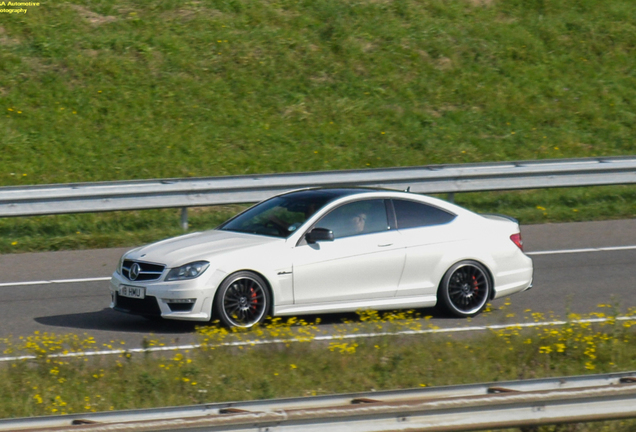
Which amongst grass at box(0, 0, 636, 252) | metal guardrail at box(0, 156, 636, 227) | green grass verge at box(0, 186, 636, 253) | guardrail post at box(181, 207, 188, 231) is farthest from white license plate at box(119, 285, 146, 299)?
grass at box(0, 0, 636, 252)

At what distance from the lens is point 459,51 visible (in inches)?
869

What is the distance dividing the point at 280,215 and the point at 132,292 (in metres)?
1.74

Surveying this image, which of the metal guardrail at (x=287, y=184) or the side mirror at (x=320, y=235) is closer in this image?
the side mirror at (x=320, y=235)

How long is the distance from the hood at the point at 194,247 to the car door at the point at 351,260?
44 cm

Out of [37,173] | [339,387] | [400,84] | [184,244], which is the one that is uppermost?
[400,84]

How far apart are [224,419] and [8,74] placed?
1654 centimetres

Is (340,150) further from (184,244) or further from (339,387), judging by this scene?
(339,387)

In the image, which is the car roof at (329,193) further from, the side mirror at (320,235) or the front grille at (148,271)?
the front grille at (148,271)

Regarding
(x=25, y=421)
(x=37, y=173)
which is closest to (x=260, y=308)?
(x=25, y=421)

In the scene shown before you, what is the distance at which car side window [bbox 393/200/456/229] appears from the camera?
9773mm

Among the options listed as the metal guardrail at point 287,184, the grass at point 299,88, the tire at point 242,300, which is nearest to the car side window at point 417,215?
the tire at point 242,300

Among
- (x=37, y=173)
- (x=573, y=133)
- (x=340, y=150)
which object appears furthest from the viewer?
(x=573, y=133)

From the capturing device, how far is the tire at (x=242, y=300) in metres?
8.78

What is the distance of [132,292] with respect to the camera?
9.02m
